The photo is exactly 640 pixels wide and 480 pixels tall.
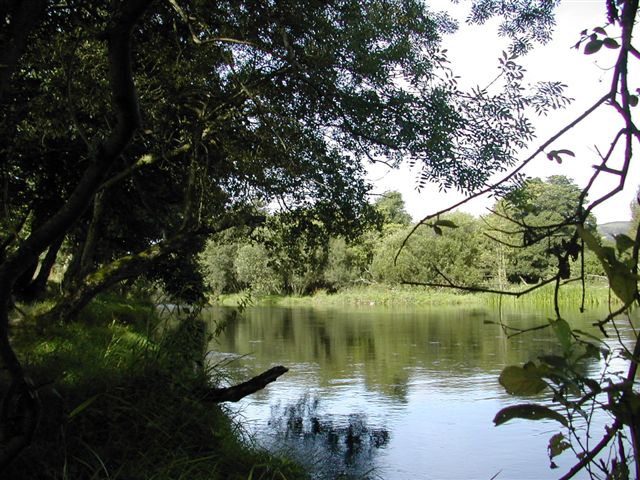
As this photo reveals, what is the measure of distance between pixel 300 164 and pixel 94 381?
263cm

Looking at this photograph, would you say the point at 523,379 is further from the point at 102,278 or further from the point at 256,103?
the point at 102,278

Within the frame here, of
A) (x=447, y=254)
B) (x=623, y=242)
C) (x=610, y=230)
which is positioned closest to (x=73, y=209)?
(x=610, y=230)

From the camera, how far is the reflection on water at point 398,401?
6.66 metres

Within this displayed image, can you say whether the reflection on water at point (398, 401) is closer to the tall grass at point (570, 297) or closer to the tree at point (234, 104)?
the tree at point (234, 104)

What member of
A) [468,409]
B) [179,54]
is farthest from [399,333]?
[179,54]

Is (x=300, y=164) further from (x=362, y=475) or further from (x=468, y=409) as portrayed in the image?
(x=468, y=409)

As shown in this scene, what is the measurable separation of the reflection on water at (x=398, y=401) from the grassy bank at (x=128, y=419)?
1.39 meters

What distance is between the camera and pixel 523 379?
28.4 inches

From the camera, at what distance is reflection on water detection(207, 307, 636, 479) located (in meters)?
6.66

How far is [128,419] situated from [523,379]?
386cm

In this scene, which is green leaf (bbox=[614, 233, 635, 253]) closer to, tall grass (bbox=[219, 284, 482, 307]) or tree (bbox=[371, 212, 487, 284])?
tree (bbox=[371, 212, 487, 284])

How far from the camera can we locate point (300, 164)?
19.6 feet

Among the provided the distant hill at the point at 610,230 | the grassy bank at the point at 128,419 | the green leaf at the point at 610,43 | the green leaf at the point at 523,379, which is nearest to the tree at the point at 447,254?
the grassy bank at the point at 128,419

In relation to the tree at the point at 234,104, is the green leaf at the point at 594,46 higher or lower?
lower
